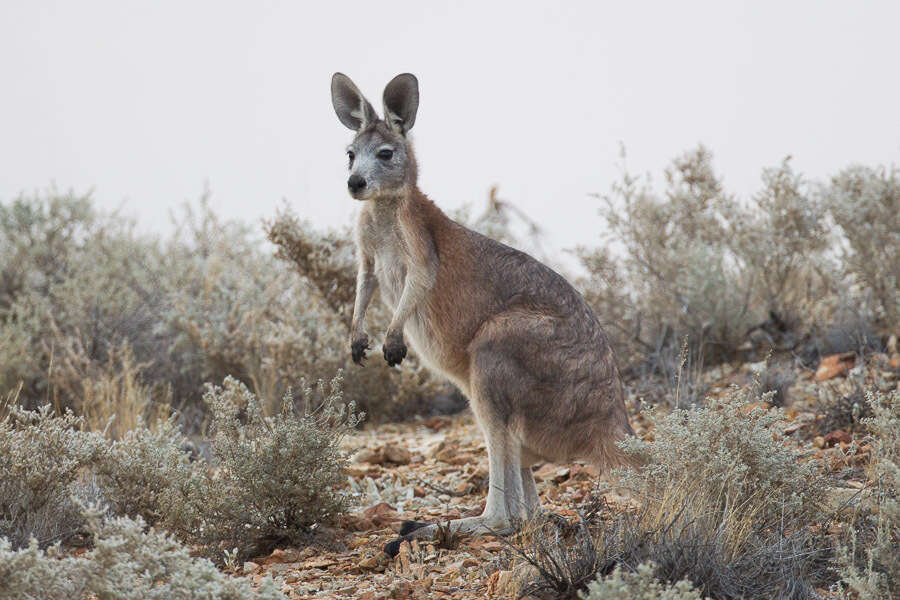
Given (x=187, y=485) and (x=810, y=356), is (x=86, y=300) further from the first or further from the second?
(x=810, y=356)

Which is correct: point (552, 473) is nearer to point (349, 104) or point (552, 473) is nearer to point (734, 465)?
point (734, 465)

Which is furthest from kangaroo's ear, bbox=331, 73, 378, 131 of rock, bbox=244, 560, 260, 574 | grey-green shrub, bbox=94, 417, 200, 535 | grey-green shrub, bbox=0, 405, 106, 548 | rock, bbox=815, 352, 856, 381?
rock, bbox=815, 352, 856, 381

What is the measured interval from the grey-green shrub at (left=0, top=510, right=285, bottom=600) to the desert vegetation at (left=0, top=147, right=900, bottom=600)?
11mm

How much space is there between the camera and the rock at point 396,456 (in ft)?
22.0

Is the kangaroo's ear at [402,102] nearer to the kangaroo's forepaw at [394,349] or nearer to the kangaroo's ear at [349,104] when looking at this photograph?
the kangaroo's ear at [349,104]

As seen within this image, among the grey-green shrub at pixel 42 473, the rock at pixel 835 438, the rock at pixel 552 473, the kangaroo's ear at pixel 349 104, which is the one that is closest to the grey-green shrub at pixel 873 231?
the rock at pixel 835 438

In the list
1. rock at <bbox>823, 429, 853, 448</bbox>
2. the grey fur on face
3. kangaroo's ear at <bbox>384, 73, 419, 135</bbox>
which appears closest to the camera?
the grey fur on face

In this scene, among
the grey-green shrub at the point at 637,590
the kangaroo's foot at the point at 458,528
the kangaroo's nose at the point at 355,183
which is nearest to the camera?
the grey-green shrub at the point at 637,590

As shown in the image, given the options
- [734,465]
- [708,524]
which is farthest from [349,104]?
[708,524]

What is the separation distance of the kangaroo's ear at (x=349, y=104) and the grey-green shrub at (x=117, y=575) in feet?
9.93

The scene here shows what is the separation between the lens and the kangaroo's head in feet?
16.8

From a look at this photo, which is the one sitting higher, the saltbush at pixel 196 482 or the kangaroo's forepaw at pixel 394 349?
the kangaroo's forepaw at pixel 394 349

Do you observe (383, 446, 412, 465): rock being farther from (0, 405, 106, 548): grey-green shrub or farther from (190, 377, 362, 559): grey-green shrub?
(0, 405, 106, 548): grey-green shrub

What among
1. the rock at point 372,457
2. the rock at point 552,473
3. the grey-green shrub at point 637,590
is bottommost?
the grey-green shrub at point 637,590
